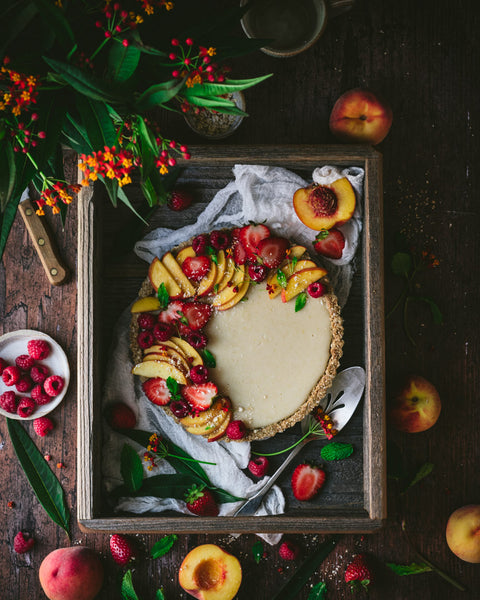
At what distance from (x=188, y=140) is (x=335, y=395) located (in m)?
0.85

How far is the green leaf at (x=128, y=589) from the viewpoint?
1.61 meters

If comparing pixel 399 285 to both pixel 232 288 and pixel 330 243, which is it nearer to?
pixel 330 243

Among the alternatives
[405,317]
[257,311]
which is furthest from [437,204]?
[257,311]

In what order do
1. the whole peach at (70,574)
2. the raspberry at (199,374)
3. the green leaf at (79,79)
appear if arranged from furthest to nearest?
the whole peach at (70,574), the raspberry at (199,374), the green leaf at (79,79)

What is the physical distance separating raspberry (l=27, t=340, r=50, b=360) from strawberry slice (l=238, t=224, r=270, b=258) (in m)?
0.65

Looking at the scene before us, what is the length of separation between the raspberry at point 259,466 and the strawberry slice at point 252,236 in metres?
0.57

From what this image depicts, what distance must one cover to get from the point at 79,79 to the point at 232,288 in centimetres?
66

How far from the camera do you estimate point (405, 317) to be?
163 centimetres

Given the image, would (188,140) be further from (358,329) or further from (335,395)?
(335,395)

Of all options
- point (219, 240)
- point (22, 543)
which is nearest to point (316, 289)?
point (219, 240)

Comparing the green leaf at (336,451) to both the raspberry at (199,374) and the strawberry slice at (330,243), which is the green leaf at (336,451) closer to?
the raspberry at (199,374)

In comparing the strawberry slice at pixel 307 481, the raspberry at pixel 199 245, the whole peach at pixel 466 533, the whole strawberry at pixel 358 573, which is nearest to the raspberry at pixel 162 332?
the raspberry at pixel 199 245

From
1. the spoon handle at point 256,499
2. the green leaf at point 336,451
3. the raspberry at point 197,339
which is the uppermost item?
the raspberry at point 197,339

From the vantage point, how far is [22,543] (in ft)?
5.28
